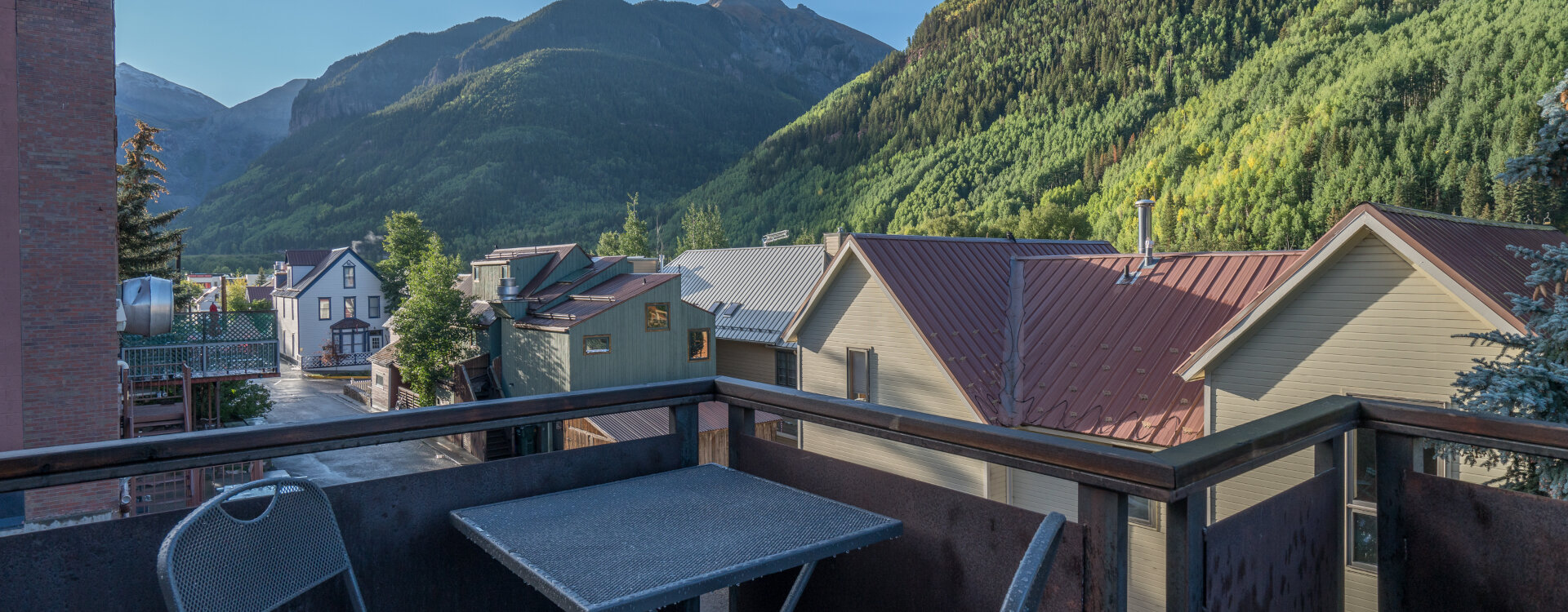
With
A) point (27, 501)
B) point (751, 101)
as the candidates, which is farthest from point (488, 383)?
point (751, 101)

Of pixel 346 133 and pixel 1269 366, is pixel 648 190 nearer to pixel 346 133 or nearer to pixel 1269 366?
pixel 346 133

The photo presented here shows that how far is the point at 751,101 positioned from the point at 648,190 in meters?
52.3

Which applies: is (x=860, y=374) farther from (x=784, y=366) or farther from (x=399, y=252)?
(x=399, y=252)

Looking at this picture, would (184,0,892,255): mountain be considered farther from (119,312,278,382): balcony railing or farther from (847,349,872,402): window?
(847,349,872,402): window

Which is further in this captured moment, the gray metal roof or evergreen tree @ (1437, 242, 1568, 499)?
the gray metal roof

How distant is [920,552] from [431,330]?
101ft

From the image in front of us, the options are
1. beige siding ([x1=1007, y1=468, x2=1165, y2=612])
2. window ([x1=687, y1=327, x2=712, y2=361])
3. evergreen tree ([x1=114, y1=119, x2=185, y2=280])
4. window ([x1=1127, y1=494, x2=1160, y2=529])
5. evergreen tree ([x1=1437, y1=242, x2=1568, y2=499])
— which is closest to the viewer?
evergreen tree ([x1=1437, y1=242, x2=1568, y2=499])

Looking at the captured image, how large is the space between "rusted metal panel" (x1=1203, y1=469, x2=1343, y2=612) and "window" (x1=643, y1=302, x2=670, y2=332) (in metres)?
24.7

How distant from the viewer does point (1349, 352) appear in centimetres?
911

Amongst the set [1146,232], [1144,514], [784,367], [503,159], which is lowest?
[1144,514]

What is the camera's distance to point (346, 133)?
465 feet

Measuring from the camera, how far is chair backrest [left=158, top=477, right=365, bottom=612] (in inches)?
60.3

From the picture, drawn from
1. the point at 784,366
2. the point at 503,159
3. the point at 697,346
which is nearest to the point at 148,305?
the point at 784,366

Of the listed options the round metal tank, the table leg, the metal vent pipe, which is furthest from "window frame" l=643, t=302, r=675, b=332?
the table leg
